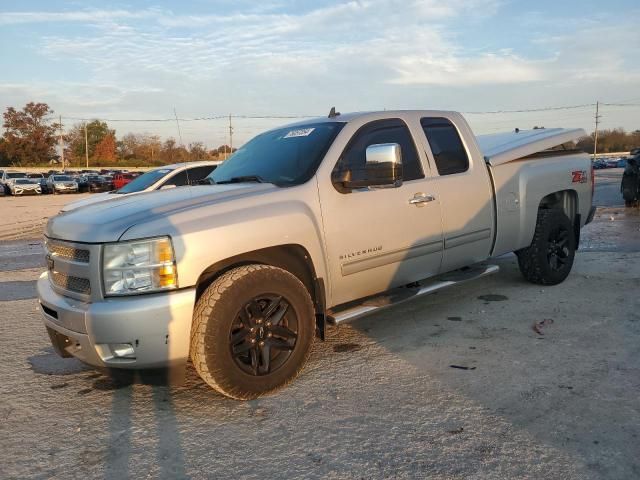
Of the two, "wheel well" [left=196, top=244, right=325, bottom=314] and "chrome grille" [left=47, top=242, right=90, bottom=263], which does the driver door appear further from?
"chrome grille" [left=47, top=242, right=90, bottom=263]

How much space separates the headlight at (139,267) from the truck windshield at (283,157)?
1.14 metres

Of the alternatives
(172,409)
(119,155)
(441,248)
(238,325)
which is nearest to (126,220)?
(238,325)

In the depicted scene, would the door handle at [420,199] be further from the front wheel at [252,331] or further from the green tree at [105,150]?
the green tree at [105,150]

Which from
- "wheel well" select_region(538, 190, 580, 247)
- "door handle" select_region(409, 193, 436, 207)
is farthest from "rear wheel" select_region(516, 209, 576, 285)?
"door handle" select_region(409, 193, 436, 207)

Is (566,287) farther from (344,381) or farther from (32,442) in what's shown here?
(32,442)

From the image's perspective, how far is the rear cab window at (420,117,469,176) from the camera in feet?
16.4

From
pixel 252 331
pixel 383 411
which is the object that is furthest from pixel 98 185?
pixel 383 411

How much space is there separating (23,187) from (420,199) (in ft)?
131

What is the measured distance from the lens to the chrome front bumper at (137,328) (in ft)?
10.4

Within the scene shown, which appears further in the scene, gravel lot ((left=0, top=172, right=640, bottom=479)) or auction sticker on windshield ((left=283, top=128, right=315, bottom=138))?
auction sticker on windshield ((left=283, top=128, right=315, bottom=138))

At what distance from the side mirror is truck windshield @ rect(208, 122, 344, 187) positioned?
0.90 ft

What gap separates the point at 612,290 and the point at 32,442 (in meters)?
5.68

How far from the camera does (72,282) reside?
3514 mm

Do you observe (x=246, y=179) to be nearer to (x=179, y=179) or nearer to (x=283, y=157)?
(x=283, y=157)
